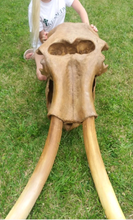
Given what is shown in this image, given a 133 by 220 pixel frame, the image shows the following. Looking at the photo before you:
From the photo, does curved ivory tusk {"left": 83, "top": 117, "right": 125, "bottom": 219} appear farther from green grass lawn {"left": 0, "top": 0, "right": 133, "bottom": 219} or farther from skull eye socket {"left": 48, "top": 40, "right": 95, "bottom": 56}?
skull eye socket {"left": 48, "top": 40, "right": 95, "bottom": 56}

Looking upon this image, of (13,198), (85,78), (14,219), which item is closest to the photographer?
(14,219)

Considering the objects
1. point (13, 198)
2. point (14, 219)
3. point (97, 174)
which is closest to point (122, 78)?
point (97, 174)

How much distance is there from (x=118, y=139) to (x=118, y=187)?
55cm

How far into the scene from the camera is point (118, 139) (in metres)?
2.21

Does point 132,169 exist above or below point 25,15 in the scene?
below

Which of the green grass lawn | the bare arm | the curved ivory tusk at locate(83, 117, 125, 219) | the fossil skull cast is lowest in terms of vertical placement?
the green grass lawn

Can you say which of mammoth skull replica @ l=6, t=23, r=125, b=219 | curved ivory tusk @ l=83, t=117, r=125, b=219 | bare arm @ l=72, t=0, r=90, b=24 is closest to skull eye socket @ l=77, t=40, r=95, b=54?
mammoth skull replica @ l=6, t=23, r=125, b=219

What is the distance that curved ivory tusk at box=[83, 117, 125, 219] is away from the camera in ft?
4.09

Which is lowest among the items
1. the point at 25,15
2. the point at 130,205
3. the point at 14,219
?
the point at 130,205

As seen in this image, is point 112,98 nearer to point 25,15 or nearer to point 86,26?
point 86,26

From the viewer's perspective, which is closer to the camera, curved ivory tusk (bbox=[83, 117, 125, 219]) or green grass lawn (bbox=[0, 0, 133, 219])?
curved ivory tusk (bbox=[83, 117, 125, 219])

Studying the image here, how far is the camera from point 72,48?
187cm

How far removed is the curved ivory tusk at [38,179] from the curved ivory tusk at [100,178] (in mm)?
230

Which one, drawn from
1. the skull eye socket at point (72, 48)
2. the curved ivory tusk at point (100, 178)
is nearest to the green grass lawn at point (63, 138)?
the curved ivory tusk at point (100, 178)
